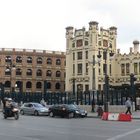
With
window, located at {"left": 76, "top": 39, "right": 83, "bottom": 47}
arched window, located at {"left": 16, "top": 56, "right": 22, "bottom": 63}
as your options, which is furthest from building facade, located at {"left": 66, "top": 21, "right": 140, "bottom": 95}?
arched window, located at {"left": 16, "top": 56, "right": 22, "bottom": 63}

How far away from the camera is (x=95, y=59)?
332ft

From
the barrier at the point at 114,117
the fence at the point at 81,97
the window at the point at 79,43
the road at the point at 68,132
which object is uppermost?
the window at the point at 79,43

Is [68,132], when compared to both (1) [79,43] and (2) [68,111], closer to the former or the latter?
(2) [68,111]

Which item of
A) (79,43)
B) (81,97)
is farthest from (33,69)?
(81,97)

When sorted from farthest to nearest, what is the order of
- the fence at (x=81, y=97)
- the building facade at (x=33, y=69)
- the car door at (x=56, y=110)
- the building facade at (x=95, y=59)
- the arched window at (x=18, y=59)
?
the arched window at (x=18, y=59)
the building facade at (x=33, y=69)
the building facade at (x=95, y=59)
the fence at (x=81, y=97)
the car door at (x=56, y=110)

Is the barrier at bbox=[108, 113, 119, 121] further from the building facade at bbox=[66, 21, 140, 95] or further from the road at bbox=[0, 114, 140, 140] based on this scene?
the building facade at bbox=[66, 21, 140, 95]

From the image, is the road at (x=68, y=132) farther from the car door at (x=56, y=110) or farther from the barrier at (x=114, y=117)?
the car door at (x=56, y=110)

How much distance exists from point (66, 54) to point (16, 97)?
47.1 meters

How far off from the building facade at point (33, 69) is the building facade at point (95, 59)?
21.3 feet

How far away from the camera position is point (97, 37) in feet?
336

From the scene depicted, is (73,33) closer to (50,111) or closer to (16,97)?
(16,97)

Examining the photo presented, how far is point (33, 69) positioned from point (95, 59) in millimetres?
18162

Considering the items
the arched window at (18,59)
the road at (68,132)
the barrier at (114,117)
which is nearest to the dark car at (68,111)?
the barrier at (114,117)

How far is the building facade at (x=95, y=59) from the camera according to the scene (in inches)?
3935
